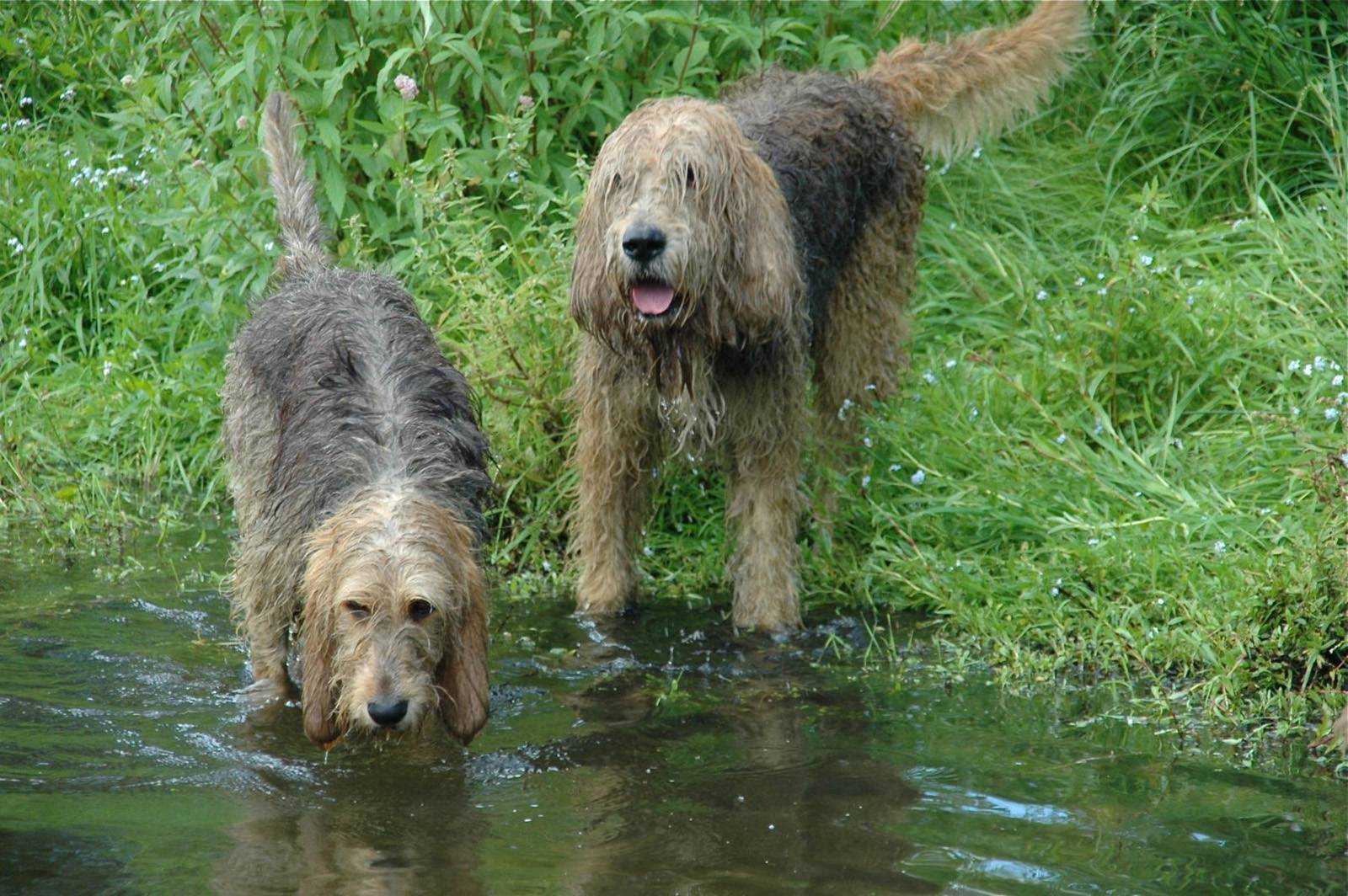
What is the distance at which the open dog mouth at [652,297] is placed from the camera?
5199 mm

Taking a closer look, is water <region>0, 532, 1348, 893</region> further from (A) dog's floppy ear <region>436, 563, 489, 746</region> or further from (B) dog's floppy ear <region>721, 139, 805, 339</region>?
(B) dog's floppy ear <region>721, 139, 805, 339</region>

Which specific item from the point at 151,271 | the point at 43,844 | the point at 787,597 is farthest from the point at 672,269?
the point at 151,271

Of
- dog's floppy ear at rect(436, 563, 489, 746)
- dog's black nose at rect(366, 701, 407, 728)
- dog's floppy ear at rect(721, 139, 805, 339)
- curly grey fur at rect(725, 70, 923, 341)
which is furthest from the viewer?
curly grey fur at rect(725, 70, 923, 341)

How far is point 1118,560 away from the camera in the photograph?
5473mm

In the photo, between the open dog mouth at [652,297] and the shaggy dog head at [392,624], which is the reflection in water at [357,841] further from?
the open dog mouth at [652,297]

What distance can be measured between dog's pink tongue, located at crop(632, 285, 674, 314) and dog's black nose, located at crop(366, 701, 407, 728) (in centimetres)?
177

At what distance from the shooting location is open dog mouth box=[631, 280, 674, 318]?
17.1ft

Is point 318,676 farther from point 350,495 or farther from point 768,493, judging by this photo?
point 768,493

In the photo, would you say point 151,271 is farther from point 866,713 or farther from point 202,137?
point 866,713

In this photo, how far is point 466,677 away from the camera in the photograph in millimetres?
4230

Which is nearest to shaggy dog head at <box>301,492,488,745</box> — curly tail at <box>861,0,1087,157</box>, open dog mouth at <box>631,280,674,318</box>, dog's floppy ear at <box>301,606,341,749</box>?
dog's floppy ear at <box>301,606,341,749</box>

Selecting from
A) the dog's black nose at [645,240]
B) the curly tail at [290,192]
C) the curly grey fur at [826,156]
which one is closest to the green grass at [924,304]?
the curly grey fur at [826,156]

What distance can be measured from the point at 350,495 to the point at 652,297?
1350mm

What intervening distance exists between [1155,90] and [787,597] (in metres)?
4.05
